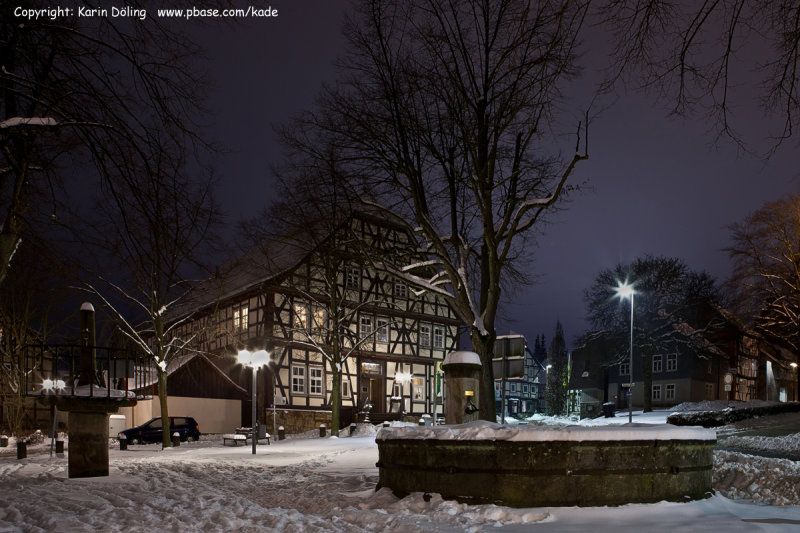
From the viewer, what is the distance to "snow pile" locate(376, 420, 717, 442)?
777cm

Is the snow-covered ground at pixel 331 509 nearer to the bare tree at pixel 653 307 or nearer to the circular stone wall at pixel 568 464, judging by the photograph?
the circular stone wall at pixel 568 464

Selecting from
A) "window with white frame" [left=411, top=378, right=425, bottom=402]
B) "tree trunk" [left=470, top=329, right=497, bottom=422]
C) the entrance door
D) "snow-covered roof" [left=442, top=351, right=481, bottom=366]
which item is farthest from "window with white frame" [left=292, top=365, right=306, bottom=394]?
"snow-covered roof" [left=442, top=351, right=481, bottom=366]

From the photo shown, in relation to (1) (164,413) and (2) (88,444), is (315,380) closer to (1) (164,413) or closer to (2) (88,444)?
(1) (164,413)

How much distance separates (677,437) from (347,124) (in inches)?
396

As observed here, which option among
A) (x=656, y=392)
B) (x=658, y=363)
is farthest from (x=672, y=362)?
(x=656, y=392)

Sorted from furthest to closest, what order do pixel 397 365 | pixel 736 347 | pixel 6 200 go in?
pixel 736 347
pixel 397 365
pixel 6 200

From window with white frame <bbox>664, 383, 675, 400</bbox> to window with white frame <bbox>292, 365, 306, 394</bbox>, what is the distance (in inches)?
1261

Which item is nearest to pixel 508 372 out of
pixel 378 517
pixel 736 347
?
pixel 378 517

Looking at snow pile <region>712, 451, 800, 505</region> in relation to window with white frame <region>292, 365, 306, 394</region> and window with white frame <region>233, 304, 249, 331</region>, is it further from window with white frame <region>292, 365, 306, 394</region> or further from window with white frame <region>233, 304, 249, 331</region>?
window with white frame <region>233, 304, 249, 331</region>

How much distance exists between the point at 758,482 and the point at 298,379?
92.7ft

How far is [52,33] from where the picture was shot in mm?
6543

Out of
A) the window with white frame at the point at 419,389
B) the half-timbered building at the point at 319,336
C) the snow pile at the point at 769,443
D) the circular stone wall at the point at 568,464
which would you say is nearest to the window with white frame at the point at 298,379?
the half-timbered building at the point at 319,336

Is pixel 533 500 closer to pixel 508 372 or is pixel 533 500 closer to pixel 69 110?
pixel 508 372

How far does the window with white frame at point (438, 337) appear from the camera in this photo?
42.5 m
